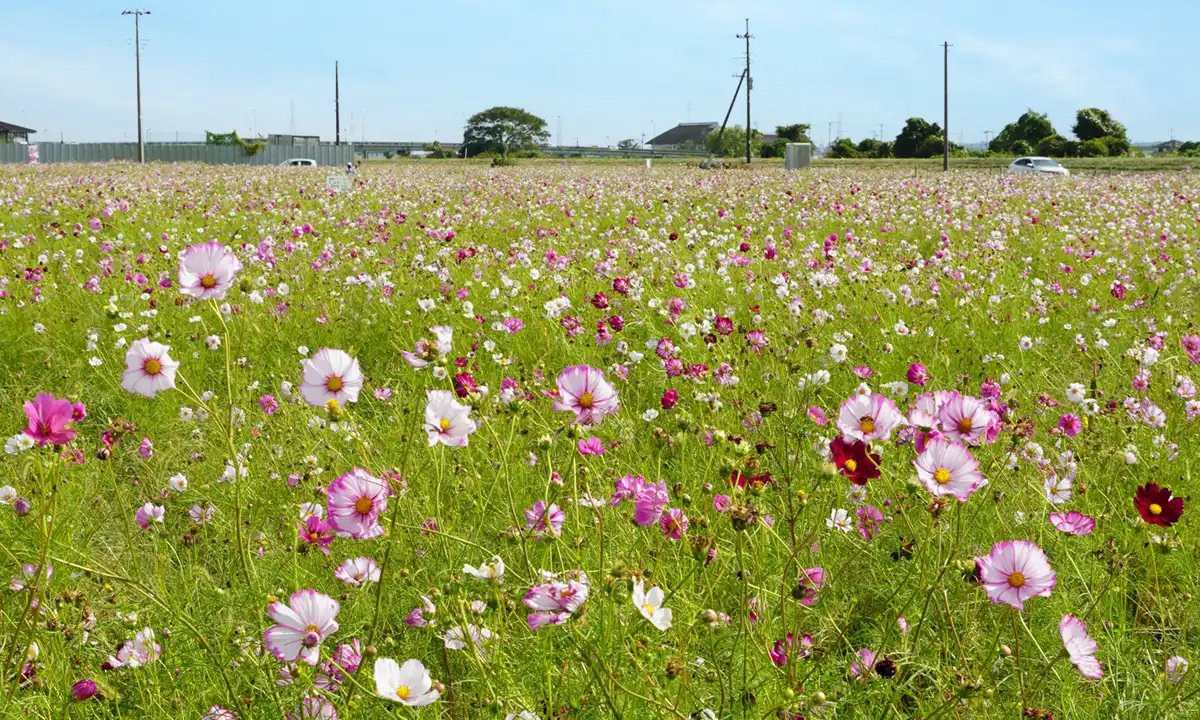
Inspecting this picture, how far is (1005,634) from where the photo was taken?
6.25 ft

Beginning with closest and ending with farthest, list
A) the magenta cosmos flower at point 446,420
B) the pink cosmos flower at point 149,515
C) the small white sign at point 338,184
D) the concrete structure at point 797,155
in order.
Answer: the magenta cosmos flower at point 446,420, the pink cosmos flower at point 149,515, the small white sign at point 338,184, the concrete structure at point 797,155

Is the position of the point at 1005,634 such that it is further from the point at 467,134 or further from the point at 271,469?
the point at 467,134

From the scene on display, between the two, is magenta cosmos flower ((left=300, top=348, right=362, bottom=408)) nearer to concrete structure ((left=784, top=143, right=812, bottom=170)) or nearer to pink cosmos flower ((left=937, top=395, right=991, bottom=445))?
pink cosmos flower ((left=937, top=395, right=991, bottom=445))

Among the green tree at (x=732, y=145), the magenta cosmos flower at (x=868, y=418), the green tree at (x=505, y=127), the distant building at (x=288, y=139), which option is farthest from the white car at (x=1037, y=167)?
the green tree at (x=505, y=127)

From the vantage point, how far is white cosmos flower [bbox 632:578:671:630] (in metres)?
1.15

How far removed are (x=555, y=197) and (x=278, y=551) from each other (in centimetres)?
867

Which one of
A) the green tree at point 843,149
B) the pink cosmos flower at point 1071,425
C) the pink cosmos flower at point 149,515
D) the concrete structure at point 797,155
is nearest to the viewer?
the pink cosmos flower at point 149,515

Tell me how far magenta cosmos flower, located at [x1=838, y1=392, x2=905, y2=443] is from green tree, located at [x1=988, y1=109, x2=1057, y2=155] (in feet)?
161

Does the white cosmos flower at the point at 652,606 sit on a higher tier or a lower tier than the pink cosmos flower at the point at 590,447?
lower

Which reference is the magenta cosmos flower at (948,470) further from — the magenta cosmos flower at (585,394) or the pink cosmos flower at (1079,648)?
the magenta cosmos flower at (585,394)

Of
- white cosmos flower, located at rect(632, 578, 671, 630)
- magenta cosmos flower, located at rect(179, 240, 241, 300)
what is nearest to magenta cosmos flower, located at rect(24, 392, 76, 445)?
magenta cosmos flower, located at rect(179, 240, 241, 300)

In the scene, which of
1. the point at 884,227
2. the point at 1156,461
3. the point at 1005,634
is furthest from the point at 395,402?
the point at 884,227

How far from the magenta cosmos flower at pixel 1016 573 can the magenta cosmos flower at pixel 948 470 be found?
93mm

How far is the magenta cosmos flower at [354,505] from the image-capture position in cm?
136
